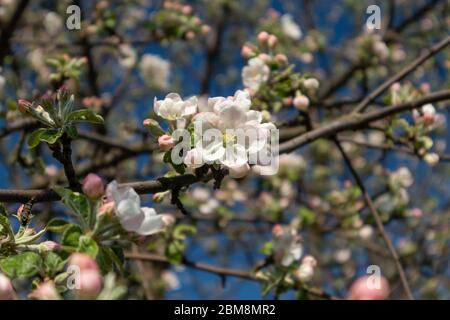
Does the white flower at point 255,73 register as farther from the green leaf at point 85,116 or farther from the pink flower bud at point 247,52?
the green leaf at point 85,116

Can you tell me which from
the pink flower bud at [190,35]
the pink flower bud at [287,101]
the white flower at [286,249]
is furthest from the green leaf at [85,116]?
the pink flower bud at [190,35]

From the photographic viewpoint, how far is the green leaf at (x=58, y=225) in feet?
3.92

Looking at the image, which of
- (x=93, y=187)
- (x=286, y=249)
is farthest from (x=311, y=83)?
(x=93, y=187)

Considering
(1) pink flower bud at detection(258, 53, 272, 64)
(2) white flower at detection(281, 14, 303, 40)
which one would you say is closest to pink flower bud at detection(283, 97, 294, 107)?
(1) pink flower bud at detection(258, 53, 272, 64)

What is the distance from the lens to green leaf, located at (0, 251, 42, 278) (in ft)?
3.65

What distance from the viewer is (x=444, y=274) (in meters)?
→ 5.58

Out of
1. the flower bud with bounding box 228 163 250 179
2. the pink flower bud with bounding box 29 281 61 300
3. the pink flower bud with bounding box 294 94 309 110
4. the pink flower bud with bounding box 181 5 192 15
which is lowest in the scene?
the pink flower bud with bounding box 29 281 61 300

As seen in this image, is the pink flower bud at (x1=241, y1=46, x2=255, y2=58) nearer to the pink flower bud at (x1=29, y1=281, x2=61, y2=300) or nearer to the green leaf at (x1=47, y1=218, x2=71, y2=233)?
the green leaf at (x1=47, y1=218, x2=71, y2=233)

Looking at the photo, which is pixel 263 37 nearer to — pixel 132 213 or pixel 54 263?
pixel 132 213

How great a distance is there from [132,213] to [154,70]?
394cm

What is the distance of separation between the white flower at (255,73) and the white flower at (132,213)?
110 cm

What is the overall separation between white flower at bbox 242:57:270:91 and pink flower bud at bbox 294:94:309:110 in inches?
6.2
